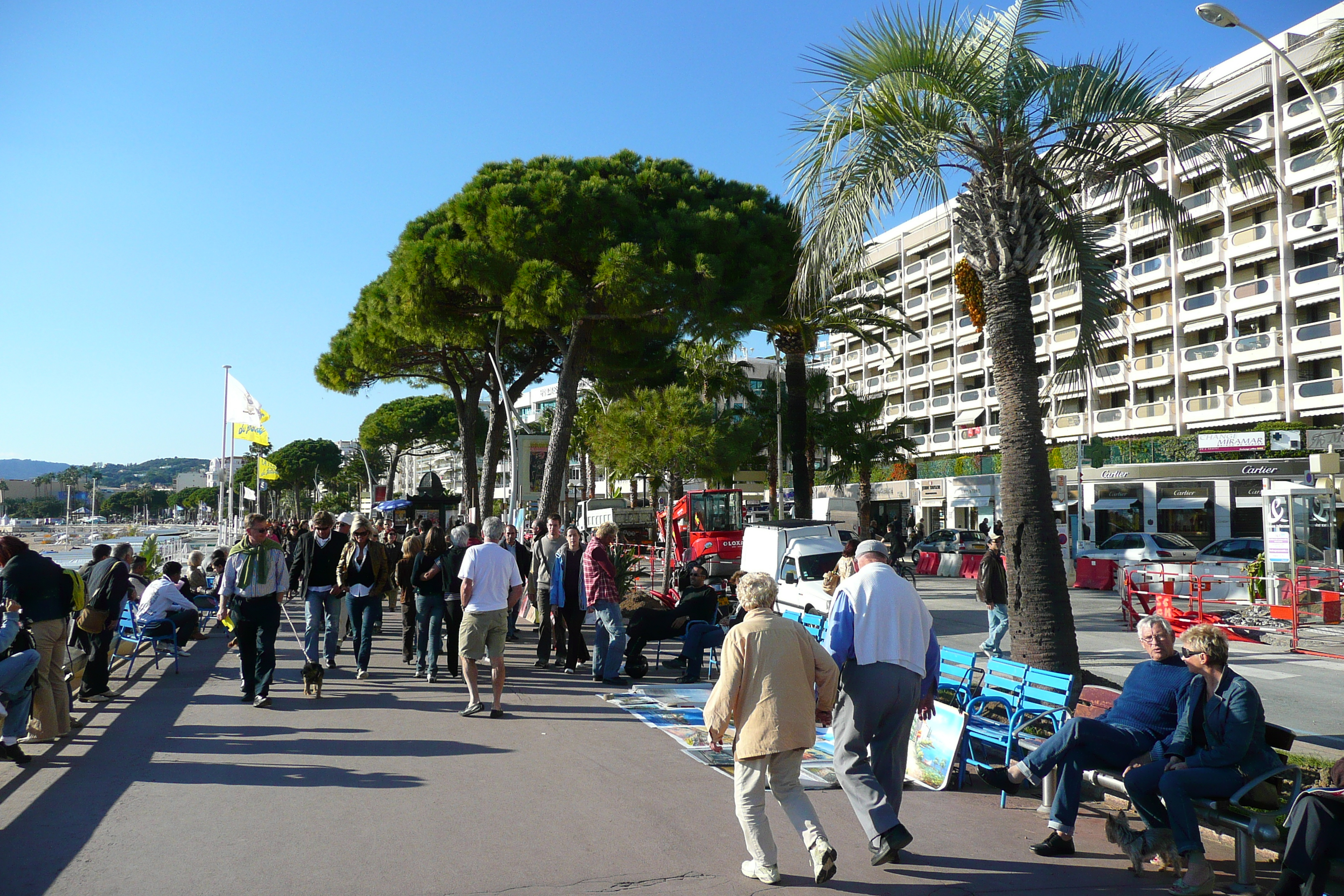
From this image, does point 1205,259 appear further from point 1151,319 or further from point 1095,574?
point 1095,574

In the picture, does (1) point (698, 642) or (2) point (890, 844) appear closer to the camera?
(2) point (890, 844)

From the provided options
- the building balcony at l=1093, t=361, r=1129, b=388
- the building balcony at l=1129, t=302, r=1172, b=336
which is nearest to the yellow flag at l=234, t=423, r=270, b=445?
the building balcony at l=1093, t=361, r=1129, b=388

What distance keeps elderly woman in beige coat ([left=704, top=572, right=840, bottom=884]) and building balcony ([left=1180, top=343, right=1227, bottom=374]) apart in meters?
42.1

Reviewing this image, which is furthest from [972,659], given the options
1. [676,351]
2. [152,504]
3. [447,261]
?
[152,504]

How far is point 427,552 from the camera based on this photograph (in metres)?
10.6

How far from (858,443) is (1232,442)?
1448 cm

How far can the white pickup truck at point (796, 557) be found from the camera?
15.8 metres

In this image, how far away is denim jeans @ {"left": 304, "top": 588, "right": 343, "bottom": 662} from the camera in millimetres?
10445

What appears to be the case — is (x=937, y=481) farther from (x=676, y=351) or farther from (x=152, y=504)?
(x=152, y=504)

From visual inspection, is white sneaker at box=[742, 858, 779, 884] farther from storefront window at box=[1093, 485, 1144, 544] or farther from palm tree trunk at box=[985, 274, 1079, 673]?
storefront window at box=[1093, 485, 1144, 544]

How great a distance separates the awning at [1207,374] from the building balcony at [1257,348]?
2.69 ft

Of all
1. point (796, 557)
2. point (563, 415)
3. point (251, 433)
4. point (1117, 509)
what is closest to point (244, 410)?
point (251, 433)

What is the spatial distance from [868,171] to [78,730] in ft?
27.0

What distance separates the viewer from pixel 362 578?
34.0 feet
